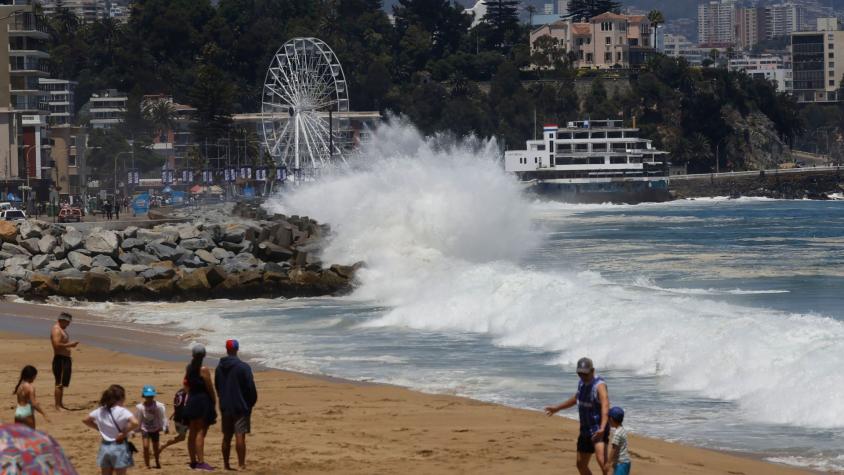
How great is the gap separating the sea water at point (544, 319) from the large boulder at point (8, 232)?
26.1 ft

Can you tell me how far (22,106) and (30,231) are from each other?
5293 centimetres

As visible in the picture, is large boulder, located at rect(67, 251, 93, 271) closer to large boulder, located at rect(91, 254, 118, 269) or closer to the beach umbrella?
large boulder, located at rect(91, 254, 118, 269)

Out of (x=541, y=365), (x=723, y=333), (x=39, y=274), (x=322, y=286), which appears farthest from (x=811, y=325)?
(x=39, y=274)

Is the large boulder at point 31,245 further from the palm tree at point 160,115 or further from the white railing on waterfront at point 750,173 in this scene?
the white railing on waterfront at point 750,173

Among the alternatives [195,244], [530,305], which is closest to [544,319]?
[530,305]

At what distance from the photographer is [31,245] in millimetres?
35906

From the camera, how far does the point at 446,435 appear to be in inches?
556

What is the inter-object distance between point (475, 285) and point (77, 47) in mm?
126383

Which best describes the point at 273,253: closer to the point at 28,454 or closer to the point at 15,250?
the point at 15,250

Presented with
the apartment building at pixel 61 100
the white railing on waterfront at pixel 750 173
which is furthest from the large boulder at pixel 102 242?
the white railing on waterfront at pixel 750 173

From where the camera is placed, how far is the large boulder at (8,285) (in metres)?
31.2

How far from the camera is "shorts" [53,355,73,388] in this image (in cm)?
1561

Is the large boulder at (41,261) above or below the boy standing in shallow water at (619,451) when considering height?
below

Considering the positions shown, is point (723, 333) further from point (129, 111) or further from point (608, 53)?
point (608, 53)
